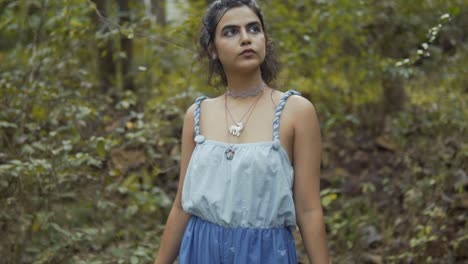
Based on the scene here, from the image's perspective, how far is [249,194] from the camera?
2.31 meters

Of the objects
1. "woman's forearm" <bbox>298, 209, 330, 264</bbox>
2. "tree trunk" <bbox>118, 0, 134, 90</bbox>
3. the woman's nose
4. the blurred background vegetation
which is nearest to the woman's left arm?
"woman's forearm" <bbox>298, 209, 330, 264</bbox>

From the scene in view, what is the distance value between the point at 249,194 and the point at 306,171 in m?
0.24

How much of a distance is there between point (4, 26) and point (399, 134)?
135 inches

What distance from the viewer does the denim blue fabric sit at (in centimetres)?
232

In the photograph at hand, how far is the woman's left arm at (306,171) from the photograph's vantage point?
7.73 ft

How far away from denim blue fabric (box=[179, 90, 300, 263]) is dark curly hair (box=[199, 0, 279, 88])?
34 centimetres

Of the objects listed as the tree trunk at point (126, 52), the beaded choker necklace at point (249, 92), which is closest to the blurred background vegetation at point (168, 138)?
the tree trunk at point (126, 52)

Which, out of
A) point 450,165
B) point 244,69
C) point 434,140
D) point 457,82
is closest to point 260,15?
point 244,69

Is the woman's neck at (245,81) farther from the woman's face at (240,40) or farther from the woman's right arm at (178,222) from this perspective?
the woman's right arm at (178,222)

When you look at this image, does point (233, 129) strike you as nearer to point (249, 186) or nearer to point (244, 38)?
point (249, 186)

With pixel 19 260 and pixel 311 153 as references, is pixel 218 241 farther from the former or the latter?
pixel 19 260

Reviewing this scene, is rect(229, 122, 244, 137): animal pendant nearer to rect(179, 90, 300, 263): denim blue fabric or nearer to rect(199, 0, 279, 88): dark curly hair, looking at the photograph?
rect(179, 90, 300, 263): denim blue fabric

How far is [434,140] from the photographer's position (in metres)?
5.29

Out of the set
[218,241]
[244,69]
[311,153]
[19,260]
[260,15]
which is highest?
[260,15]
